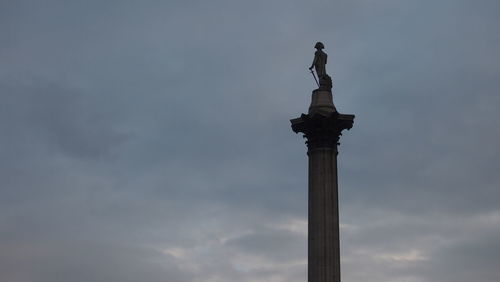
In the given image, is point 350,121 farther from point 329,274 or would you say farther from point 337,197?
point 329,274

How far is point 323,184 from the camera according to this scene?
4575 centimetres

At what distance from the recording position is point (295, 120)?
47500mm

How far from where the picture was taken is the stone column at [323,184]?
4444 centimetres

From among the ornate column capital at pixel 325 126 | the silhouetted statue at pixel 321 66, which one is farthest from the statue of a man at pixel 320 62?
the ornate column capital at pixel 325 126

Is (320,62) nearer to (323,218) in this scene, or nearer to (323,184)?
(323,184)

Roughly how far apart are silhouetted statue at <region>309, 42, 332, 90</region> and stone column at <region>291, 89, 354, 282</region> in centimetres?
89

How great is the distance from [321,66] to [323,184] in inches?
324

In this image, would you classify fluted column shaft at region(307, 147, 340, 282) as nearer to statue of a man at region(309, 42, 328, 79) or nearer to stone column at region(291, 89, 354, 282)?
stone column at region(291, 89, 354, 282)

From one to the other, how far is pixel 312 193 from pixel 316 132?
11.8ft

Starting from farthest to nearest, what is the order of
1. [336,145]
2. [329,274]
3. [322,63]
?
[322,63] < [336,145] < [329,274]

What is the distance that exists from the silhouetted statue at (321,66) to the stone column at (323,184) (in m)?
0.89

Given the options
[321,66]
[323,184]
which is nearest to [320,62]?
Result: [321,66]

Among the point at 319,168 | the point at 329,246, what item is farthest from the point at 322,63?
the point at 329,246

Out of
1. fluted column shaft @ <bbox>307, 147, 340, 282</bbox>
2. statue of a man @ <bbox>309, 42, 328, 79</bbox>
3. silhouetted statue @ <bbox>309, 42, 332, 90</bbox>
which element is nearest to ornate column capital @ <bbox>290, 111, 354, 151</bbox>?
fluted column shaft @ <bbox>307, 147, 340, 282</bbox>
